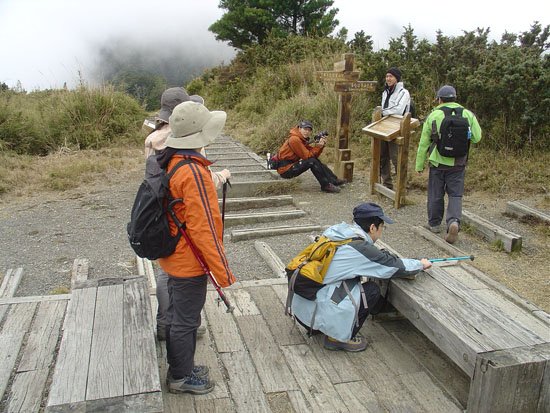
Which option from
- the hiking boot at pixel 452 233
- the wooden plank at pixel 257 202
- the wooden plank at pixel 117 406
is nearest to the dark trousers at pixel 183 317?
the wooden plank at pixel 117 406

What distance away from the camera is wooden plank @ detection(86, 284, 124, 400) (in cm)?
231

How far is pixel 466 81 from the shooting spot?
854 centimetres

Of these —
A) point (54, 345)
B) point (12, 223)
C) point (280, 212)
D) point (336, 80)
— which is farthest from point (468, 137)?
point (12, 223)

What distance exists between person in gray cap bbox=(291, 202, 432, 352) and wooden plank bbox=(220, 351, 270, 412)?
470 millimetres

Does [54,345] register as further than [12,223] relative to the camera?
No

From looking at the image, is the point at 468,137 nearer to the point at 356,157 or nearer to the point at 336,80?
the point at 336,80

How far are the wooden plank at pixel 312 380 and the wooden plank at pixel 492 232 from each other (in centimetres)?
303

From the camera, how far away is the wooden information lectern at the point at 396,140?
22.2ft

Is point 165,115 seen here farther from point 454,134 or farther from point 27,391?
point 454,134

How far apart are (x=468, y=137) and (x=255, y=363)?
3.63 metres

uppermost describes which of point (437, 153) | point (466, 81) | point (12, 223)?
point (466, 81)

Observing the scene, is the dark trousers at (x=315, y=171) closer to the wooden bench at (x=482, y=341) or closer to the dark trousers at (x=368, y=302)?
the wooden bench at (x=482, y=341)

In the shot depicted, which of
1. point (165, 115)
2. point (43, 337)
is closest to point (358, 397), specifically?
point (43, 337)

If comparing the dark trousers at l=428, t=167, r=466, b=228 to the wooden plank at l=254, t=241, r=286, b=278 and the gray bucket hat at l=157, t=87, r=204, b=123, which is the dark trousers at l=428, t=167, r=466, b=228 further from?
the gray bucket hat at l=157, t=87, r=204, b=123
